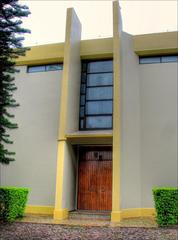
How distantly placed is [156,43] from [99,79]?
2.77 metres

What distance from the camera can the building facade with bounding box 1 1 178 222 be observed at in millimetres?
10969

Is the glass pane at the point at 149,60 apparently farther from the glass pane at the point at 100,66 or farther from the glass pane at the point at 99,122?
the glass pane at the point at 99,122

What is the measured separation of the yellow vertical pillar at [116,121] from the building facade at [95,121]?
4cm

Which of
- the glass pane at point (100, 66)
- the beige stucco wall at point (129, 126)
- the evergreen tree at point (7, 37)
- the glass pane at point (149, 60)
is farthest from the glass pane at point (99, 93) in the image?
the evergreen tree at point (7, 37)

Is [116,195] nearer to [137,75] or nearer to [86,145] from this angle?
[86,145]

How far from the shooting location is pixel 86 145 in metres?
12.3

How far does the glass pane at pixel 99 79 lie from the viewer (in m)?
12.6

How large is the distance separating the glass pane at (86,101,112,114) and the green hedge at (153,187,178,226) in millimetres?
4381

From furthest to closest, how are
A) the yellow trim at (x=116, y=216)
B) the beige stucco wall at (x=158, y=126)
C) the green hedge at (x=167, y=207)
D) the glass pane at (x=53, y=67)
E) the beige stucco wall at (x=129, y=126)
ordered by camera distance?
the glass pane at (x=53, y=67) < the beige stucco wall at (x=158, y=126) < the beige stucco wall at (x=129, y=126) < the yellow trim at (x=116, y=216) < the green hedge at (x=167, y=207)

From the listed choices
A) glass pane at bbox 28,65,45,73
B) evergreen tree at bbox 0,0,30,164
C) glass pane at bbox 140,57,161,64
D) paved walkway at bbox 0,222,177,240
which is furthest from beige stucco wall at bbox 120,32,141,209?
evergreen tree at bbox 0,0,30,164

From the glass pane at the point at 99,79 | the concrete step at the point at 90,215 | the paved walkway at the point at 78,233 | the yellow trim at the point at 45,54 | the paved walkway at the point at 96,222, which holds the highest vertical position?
the yellow trim at the point at 45,54

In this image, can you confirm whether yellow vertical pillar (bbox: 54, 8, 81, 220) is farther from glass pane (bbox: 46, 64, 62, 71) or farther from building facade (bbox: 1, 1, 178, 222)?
glass pane (bbox: 46, 64, 62, 71)

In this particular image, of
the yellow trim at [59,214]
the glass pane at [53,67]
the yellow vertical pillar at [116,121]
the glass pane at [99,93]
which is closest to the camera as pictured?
the yellow vertical pillar at [116,121]

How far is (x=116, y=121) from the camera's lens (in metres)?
10.4
